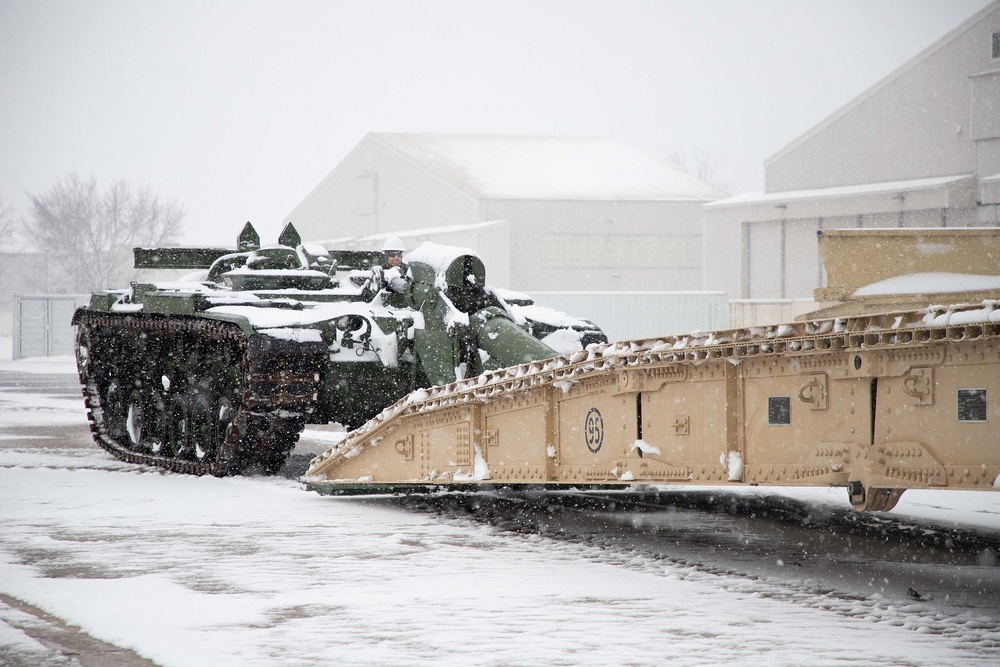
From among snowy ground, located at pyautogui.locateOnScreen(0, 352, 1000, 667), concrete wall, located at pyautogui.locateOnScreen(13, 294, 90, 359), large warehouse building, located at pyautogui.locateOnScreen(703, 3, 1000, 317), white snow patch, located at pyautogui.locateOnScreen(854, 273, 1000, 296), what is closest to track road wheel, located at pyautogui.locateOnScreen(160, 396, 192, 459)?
snowy ground, located at pyautogui.locateOnScreen(0, 352, 1000, 667)

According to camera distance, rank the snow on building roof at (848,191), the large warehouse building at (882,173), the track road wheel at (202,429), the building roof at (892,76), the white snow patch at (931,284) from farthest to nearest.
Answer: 1. the building roof at (892,76)
2. the snow on building roof at (848,191)
3. the large warehouse building at (882,173)
4. the track road wheel at (202,429)
5. the white snow patch at (931,284)

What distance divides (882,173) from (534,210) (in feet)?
43.6

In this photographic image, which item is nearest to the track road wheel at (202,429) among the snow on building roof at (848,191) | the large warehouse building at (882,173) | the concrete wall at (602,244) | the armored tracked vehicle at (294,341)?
the armored tracked vehicle at (294,341)

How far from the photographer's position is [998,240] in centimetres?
927

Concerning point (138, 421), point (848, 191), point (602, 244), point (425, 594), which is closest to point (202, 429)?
point (138, 421)

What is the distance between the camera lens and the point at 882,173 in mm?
30438

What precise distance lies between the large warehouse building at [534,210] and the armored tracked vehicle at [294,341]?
26560mm

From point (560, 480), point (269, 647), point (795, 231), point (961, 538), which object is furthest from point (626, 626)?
point (795, 231)

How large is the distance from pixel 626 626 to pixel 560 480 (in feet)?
8.17

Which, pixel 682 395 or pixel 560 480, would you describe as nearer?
pixel 682 395

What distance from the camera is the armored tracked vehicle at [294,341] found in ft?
35.7

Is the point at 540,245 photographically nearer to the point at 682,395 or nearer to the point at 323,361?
the point at 323,361

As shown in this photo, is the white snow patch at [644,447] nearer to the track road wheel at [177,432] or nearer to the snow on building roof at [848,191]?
the track road wheel at [177,432]

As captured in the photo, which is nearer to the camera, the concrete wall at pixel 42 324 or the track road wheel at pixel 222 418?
the track road wheel at pixel 222 418
